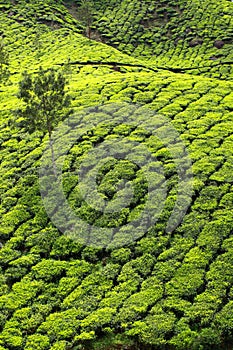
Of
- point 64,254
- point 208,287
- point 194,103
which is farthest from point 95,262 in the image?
point 194,103

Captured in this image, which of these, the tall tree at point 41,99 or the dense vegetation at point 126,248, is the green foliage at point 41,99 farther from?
the dense vegetation at point 126,248

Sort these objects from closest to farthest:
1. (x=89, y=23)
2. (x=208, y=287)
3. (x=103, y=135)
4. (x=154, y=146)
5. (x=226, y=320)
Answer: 1. (x=226, y=320)
2. (x=208, y=287)
3. (x=154, y=146)
4. (x=103, y=135)
5. (x=89, y=23)

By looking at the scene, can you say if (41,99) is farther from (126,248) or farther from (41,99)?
(126,248)

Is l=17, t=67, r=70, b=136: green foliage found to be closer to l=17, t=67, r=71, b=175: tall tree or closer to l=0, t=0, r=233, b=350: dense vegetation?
l=17, t=67, r=71, b=175: tall tree

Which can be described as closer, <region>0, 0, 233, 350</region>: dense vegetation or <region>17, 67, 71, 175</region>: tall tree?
<region>0, 0, 233, 350</region>: dense vegetation

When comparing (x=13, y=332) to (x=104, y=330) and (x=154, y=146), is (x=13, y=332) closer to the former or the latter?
(x=104, y=330)

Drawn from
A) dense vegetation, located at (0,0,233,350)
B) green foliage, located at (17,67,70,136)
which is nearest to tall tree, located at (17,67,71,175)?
green foliage, located at (17,67,70,136)

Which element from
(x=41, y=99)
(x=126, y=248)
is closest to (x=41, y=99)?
(x=41, y=99)

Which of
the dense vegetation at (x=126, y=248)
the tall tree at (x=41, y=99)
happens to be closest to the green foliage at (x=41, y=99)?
the tall tree at (x=41, y=99)
